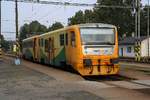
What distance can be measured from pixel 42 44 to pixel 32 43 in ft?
28.1

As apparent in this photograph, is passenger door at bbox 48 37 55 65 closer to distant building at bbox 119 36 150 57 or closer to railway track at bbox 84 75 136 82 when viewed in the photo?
railway track at bbox 84 75 136 82

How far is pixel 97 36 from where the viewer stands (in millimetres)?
23453

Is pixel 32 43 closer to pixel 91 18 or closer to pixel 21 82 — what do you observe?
pixel 21 82

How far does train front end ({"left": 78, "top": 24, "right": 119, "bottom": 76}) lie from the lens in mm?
22828

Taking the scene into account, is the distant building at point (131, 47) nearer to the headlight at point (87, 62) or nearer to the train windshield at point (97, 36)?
the train windshield at point (97, 36)

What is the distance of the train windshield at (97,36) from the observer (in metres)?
23.3

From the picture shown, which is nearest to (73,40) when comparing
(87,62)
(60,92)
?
(87,62)

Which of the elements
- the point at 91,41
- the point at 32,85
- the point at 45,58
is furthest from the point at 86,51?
the point at 45,58

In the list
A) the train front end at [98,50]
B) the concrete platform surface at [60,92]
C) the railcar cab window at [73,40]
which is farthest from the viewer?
the railcar cab window at [73,40]

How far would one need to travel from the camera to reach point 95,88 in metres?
16.9

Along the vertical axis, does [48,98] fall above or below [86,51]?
below

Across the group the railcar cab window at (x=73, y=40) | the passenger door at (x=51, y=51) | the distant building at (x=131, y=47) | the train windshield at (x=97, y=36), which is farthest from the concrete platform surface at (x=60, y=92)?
the distant building at (x=131, y=47)

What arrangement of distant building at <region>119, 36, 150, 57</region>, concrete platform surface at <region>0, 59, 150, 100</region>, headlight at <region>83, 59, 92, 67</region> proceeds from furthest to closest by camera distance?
1. distant building at <region>119, 36, 150, 57</region>
2. headlight at <region>83, 59, 92, 67</region>
3. concrete platform surface at <region>0, 59, 150, 100</region>

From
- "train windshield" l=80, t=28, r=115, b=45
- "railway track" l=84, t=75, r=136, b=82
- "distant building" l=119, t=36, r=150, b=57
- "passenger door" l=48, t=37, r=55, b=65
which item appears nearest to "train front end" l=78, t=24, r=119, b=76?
"train windshield" l=80, t=28, r=115, b=45
